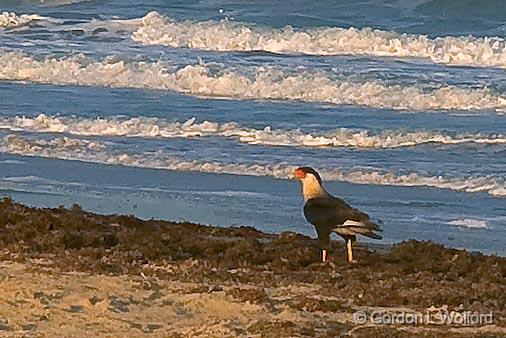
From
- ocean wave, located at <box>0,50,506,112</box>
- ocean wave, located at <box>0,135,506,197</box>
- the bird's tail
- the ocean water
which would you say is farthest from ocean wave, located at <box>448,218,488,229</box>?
ocean wave, located at <box>0,50,506,112</box>

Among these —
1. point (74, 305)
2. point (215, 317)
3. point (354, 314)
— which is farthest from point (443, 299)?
point (74, 305)

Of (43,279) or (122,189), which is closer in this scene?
(43,279)

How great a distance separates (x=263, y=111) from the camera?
1706cm

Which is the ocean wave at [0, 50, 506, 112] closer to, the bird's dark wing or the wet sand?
the wet sand

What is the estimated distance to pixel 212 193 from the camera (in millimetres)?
11547

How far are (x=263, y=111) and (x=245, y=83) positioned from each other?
2.68 metres

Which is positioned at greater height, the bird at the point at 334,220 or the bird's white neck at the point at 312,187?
the bird's white neck at the point at 312,187

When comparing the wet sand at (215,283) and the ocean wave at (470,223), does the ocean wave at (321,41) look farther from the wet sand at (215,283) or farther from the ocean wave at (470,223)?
the wet sand at (215,283)

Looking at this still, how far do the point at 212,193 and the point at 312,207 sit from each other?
3477mm

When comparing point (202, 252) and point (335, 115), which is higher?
point (335, 115)

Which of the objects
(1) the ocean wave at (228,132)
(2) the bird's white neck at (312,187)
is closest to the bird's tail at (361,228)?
(2) the bird's white neck at (312,187)

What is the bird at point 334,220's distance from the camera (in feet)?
26.0

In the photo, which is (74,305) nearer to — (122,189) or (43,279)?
(43,279)

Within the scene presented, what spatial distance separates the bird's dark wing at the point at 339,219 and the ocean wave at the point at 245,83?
30.8 ft
